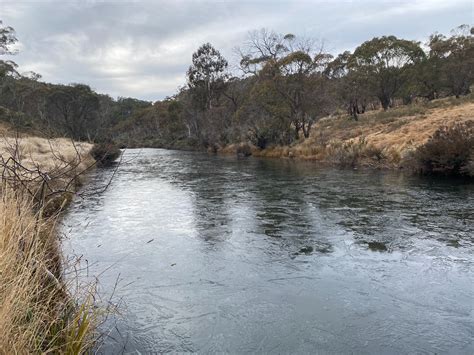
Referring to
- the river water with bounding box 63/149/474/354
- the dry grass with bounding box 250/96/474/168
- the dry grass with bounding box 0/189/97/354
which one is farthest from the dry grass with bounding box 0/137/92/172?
the dry grass with bounding box 250/96/474/168

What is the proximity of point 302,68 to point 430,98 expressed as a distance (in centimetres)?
1690

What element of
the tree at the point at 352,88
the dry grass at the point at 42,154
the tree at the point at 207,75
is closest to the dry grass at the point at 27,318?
the dry grass at the point at 42,154

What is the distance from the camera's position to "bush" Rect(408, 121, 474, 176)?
52.9ft

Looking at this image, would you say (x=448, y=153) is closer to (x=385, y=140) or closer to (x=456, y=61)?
(x=385, y=140)

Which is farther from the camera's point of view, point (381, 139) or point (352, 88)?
point (352, 88)

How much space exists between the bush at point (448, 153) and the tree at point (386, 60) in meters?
21.5

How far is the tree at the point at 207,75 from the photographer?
5934cm

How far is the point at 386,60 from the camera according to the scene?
3794 cm

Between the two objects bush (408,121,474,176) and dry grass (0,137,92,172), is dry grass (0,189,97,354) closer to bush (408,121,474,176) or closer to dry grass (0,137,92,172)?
dry grass (0,137,92,172)

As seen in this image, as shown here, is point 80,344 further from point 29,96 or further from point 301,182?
point 29,96

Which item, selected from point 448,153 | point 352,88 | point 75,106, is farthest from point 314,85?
point 75,106

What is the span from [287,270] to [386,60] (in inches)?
1401

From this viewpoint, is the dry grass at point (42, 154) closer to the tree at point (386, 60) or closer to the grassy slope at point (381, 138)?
the grassy slope at point (381, 138)

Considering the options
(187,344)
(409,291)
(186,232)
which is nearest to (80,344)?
(187,344)
